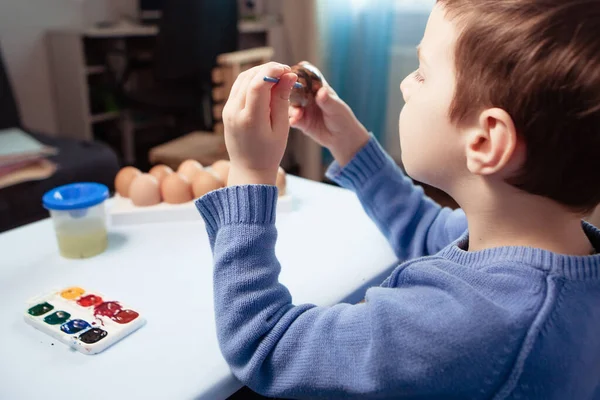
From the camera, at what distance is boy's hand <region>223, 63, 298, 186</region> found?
568 mm

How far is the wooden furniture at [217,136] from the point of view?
1.74 metres

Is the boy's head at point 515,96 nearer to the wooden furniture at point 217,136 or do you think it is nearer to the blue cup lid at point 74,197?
the blue cup lid at point 74,197

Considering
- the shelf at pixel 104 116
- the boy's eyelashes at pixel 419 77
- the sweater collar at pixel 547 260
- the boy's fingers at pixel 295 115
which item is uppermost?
the boy's eyelashes at pixel 419 77

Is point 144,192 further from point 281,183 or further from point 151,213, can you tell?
point 281,183

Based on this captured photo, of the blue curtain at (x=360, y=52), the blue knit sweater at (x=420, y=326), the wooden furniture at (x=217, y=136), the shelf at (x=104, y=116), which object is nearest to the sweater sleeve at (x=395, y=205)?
the blue knit sweater at (x=420, y=326)

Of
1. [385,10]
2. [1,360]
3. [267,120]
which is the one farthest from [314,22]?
[1,360]

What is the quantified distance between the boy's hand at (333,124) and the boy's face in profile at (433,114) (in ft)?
0.67

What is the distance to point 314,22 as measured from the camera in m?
2.46

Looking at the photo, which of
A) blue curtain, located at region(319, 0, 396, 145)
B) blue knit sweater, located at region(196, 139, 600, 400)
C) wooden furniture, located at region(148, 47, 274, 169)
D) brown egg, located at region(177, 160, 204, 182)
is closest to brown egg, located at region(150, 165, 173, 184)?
brown egg, located at region(177, 160, 204, 182)

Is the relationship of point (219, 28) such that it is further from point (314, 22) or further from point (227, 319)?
point (227, 319)

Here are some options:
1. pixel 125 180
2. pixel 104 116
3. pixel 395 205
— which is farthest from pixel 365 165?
pixel 104 116

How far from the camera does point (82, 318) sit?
1.92 feet

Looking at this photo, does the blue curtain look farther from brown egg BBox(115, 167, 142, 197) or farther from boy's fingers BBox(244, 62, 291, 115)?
boy's fingers BBox(244, 62, 291, 115)

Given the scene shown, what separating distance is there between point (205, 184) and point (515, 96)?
0.53 meters
